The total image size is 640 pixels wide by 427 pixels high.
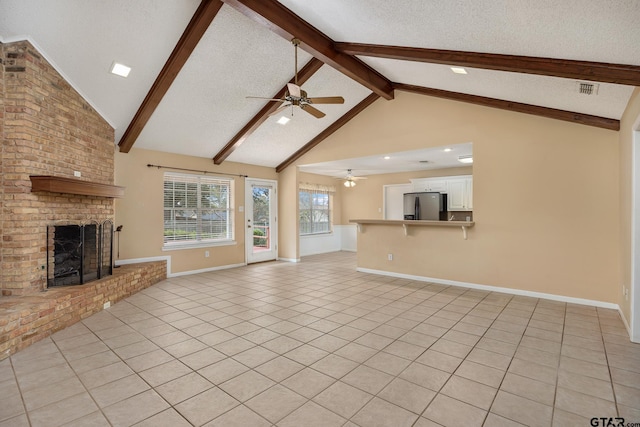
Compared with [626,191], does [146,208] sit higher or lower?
lower

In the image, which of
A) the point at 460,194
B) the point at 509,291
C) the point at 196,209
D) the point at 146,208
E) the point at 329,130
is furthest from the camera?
the point at 460,194

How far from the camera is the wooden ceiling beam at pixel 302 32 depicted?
3.23 metres

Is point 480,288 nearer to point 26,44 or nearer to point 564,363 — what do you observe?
point 564,363

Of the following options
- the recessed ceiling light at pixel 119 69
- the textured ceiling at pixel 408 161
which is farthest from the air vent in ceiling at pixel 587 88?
the recessed ceiling light at pixel 119 69

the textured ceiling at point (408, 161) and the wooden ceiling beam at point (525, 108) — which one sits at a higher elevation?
the wooden ceiling beam at point (525, 108)

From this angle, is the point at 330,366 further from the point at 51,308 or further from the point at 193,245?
the point at 193,245

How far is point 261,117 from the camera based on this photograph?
18.1ft

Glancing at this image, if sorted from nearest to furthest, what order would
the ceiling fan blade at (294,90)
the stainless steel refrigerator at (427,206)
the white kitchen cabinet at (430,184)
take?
the ceiling fan blade at (294,90)
the stainless steel refrigerator at (427,206)
the white kitchen cabinet at (430,184)

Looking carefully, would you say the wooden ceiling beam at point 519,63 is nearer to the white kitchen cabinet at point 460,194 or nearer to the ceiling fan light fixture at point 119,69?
the ceiling fan light fixture at point 119,69

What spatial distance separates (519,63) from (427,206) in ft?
16.2

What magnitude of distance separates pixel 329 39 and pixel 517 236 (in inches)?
153

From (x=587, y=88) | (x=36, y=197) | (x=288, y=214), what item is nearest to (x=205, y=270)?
(x=288, y=214)

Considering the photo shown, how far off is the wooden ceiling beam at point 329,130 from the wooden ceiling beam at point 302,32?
41.5 inches

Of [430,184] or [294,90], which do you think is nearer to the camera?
[294,90]
